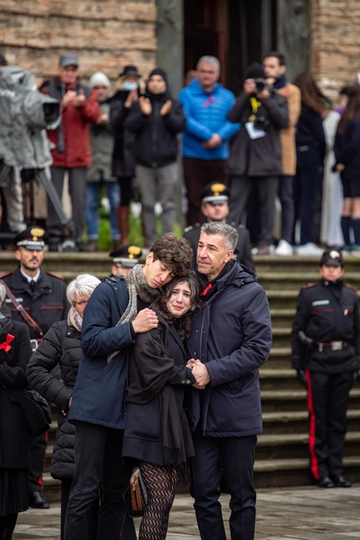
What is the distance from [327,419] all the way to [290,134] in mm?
3794

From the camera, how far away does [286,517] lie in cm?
944

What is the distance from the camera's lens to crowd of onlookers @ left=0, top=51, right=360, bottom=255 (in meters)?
13.4

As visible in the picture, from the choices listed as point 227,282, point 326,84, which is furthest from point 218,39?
point 227,282

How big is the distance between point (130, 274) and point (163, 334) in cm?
38

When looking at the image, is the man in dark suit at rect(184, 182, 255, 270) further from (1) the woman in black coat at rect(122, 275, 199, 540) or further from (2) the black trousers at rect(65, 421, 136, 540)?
(2) the black trousers at rect(65, 421, 136, 540)

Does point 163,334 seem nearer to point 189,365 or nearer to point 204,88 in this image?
point 189,365

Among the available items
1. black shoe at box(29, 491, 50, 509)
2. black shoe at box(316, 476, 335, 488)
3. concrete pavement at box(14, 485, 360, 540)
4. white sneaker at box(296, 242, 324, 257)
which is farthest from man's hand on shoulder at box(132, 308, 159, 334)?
white sneaker at box(296, 242, 324, 257)

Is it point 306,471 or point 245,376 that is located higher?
point 245,376

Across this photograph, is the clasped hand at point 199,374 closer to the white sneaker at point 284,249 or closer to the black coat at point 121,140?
the black coat at point 121,140

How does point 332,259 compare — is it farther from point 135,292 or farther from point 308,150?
point 135,292

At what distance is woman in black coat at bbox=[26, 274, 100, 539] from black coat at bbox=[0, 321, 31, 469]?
41 centimetres

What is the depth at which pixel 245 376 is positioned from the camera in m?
7.21

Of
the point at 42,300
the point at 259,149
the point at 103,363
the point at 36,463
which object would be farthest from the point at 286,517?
the point at 259,149

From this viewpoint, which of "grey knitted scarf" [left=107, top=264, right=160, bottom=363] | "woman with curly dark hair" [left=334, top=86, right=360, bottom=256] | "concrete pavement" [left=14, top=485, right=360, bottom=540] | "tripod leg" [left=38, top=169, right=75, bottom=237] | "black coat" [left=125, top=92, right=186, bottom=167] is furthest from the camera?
"woman with curly dark hair" [left=334, top=86, right=360, bottom=256]
